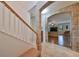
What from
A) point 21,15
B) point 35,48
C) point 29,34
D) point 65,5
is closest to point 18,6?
point 21,15

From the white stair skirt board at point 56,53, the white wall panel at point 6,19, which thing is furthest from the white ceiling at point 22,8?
the white stair skirt board at point 56,53

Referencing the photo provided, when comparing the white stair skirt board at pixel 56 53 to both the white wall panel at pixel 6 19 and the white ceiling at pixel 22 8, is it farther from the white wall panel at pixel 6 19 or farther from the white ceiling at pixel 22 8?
the white wall panel at pixel 6 19

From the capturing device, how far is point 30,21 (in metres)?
4.06

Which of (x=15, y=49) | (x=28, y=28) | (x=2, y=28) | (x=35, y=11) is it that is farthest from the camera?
(x=35, y=11)

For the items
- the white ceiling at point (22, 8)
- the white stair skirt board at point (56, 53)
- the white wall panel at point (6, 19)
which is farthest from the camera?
the white stair skirt board at point (56, 53)

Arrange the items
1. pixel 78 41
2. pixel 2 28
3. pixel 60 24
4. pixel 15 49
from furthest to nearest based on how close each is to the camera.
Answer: pixel 60 24
pixel 78 41
pixel 15 49
pixel 2 28

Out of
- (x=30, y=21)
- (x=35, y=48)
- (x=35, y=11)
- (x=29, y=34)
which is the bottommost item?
(x=35, y=48)

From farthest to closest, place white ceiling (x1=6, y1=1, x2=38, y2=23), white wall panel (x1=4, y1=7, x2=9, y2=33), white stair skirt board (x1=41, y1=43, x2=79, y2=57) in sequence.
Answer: white stair skirt board (x1=41, y1=43, x2=79, y2=57) < white ceiling (x1=6, y1=1, x2=38, y2=23) < white wall panel (x1=4, y1=7, x2=9, y2=33)

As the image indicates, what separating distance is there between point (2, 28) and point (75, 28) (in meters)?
4.05

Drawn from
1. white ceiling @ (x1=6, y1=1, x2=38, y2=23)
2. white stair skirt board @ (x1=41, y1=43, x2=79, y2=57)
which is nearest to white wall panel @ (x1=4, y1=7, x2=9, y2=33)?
white ceiling @ (x1=6, y1=1, x2=38, y2=23)

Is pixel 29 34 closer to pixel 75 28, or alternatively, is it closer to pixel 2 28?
pixel 2 28

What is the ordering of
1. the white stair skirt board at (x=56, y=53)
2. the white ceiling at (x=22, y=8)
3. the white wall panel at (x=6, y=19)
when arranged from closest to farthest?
the white wall panel at (x=6, y=19) → the white ceiling at (x=22, y=8) → the white stair skirt board at (x=56, y=53)

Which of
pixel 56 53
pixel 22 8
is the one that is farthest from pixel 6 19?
pixel 56 53

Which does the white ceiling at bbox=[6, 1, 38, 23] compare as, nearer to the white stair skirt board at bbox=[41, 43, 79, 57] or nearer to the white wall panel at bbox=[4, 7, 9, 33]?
the white wall panel at bbox=[4, 7, 9, 33]
